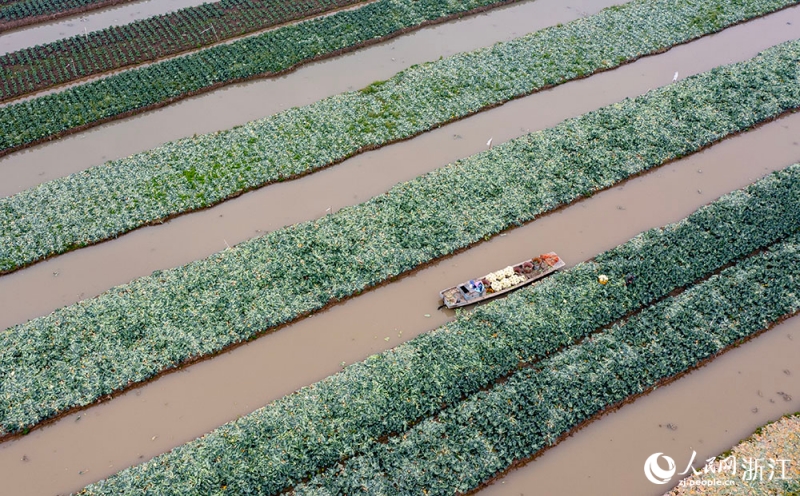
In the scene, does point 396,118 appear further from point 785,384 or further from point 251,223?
point 785,384

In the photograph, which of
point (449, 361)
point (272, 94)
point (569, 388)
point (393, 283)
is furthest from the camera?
point (272, 94)

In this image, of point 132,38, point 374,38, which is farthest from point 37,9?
point 374,38

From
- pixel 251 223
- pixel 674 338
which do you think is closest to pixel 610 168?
pixel 674 338

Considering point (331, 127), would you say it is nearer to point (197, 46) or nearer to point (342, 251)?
point (342, 251)

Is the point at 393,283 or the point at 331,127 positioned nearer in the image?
the point at 393,283

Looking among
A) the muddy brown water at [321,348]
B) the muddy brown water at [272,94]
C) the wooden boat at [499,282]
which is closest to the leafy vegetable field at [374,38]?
the muddy brown water at [272,94]

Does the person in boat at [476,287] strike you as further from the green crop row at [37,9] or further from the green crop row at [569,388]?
the green crop row at [37,9]

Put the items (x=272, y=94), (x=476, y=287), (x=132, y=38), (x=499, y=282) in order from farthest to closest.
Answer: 1. (x=132, y=38)
2. (x=272, y=94)
3. (x=499, y=282)
4. (x=476, y=287)
